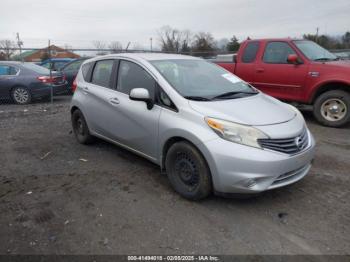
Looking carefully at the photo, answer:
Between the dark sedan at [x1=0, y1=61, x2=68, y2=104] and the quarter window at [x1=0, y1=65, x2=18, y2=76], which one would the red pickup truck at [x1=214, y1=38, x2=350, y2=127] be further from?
the quarter window at [x1=0, y1=65, x2=18, y2=76]

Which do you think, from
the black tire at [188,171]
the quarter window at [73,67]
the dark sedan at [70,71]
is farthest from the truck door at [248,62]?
the quarter window at [73,67]

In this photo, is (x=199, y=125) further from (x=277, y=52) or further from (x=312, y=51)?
(x=312, y=51)

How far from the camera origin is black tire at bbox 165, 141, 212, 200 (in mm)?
3410

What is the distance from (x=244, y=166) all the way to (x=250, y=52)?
17.8ft

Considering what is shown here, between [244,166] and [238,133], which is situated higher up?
[238,133]

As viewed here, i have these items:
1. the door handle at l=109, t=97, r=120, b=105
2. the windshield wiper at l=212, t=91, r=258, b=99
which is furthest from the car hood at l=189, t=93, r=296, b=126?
the door handle at l=109, t=97, r=120, b=105

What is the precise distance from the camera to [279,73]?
729 centimetres

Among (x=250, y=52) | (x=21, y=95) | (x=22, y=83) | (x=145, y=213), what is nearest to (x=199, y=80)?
(x=145, y=213)

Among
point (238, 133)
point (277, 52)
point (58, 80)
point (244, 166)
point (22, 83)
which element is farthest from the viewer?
point (58, 80)

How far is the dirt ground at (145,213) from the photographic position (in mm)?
2904

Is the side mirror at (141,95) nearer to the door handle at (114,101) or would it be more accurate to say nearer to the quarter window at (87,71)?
the door handle at (114,101)

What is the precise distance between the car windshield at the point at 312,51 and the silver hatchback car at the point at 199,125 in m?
3.30

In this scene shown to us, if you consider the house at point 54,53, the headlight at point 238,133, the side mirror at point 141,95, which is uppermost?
the house at point 54,53

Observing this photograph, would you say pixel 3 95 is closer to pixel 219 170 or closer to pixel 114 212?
pixel 114 212
